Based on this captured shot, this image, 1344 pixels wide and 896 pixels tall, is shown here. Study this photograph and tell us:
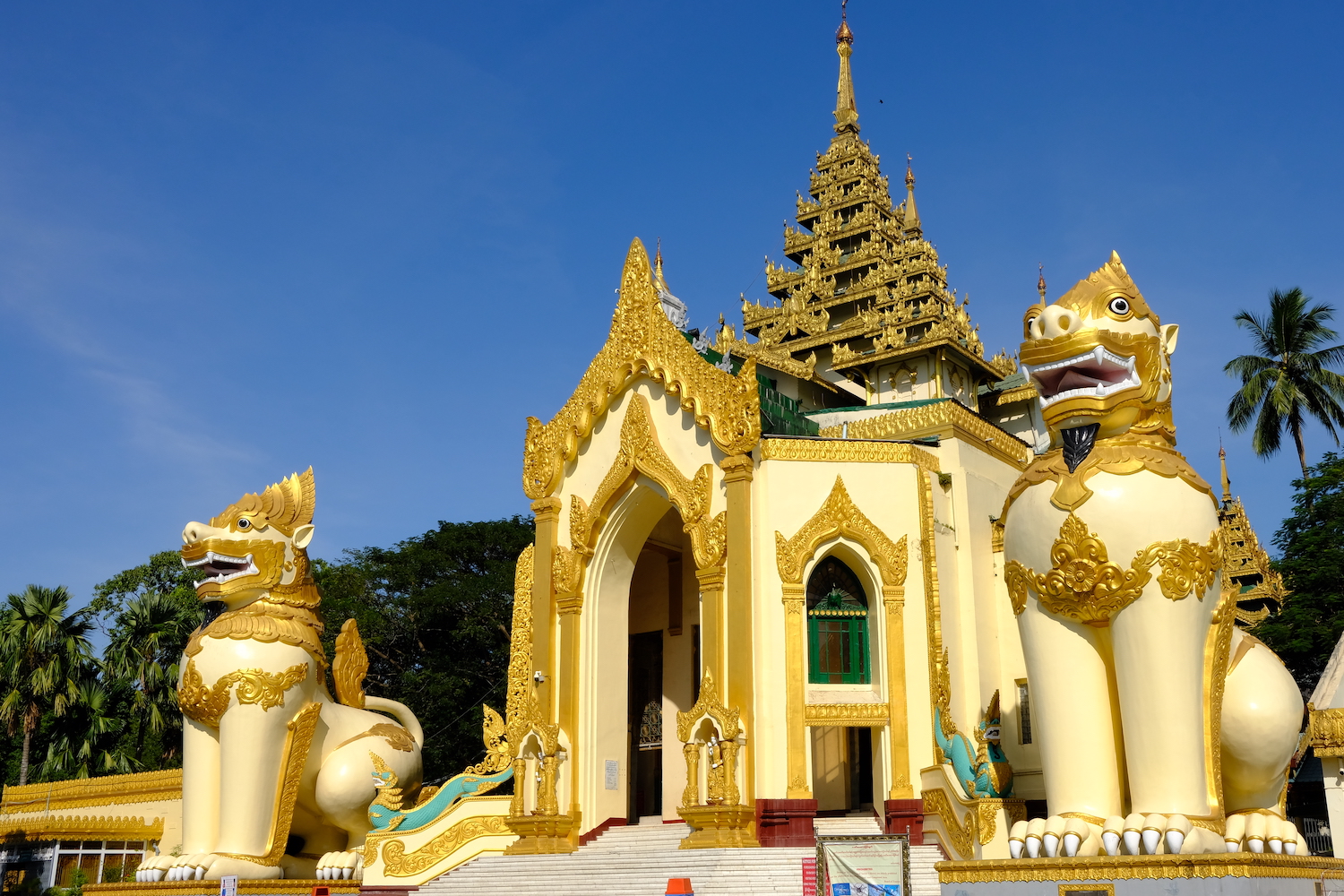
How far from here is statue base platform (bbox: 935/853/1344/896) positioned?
7.64 metres

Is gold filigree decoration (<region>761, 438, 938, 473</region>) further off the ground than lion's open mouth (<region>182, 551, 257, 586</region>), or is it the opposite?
gold filigree decoration (<region>761, 438, 938, 473</region>)

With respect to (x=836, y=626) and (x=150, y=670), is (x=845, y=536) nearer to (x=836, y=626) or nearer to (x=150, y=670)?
(x=836, y=626)

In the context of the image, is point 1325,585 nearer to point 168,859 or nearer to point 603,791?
point 603,791

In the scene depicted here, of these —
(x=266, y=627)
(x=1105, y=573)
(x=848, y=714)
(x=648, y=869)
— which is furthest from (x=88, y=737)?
(x=1105, y=573)

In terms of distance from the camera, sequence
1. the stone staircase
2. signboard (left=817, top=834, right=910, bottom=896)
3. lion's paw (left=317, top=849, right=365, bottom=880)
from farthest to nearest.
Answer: lion's paw (left=317, top=849, right=365, bottom=880) → the stone staircase → signboard (left=817, top=834, right=910, bottom=896)

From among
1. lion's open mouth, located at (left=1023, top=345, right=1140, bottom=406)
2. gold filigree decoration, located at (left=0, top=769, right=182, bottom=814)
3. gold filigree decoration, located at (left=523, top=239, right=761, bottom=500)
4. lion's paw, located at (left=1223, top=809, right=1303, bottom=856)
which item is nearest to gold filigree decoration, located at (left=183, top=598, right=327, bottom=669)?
gold filigree decoration, located at (left=523, top=239, right=761, bottom=500)

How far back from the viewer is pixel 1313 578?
20.1m

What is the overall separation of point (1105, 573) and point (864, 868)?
105 inches

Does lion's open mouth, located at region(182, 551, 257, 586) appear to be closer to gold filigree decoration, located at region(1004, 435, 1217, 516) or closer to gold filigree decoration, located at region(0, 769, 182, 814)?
gold filigree decoration, located at region(0, 769, 182, 814)

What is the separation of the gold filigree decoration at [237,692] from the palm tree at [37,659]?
1204 centimetres

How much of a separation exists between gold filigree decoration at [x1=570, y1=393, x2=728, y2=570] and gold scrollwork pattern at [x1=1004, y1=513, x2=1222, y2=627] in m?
6.18

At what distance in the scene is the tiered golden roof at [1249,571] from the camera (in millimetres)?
19859

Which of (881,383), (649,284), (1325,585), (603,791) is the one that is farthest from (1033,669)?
(881,383)

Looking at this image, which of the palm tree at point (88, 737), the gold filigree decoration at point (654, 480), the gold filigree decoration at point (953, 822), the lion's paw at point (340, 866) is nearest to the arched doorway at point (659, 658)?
the gold filigree decoration at point (654, 480)
